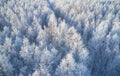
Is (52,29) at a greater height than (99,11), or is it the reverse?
(99,11)

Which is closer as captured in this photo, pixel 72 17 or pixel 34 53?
pixel 34 53

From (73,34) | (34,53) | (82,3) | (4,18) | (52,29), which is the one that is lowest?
(34,53)

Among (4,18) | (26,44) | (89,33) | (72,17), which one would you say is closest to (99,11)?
(72,17)

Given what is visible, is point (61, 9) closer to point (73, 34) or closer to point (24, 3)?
point (24, 3)

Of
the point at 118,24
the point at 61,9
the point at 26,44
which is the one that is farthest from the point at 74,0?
the point at 26,44

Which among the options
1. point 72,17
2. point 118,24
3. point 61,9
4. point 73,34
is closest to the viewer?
point 73,34

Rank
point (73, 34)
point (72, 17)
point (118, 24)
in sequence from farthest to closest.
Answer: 1. point (72, 17)
2. point (118, 24)
3. point (73, 34)
